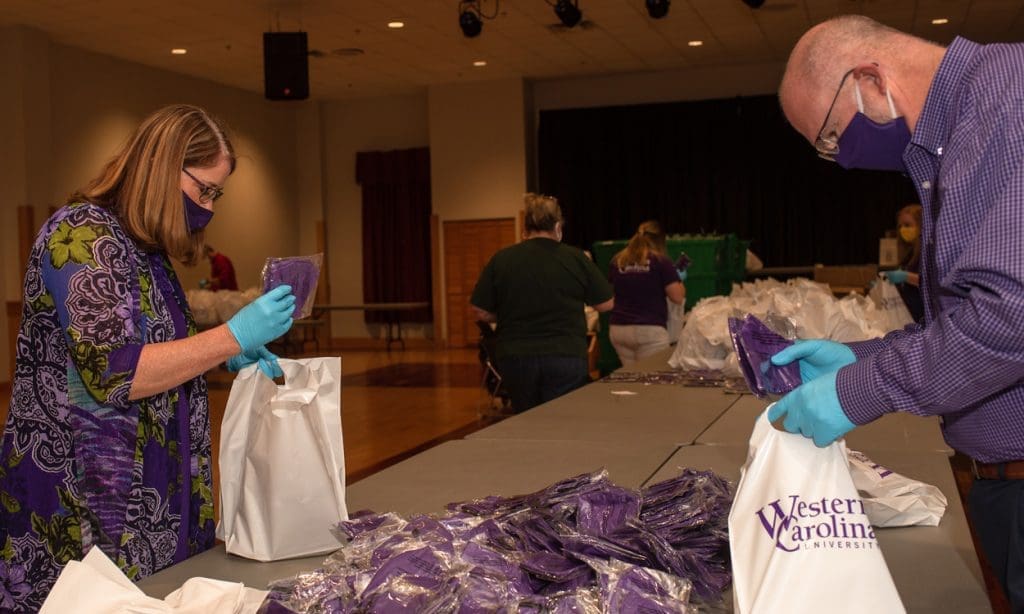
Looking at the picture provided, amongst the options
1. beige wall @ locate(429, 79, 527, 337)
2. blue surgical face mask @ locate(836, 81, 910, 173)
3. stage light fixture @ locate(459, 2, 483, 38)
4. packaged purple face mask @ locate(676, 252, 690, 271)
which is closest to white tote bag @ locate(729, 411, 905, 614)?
blue surgical face mask @ locate(836, 81, 910, 173)

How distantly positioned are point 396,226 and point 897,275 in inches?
429

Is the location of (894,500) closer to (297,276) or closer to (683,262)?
(297,276)

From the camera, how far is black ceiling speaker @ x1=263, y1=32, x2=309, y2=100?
9453 millimetres

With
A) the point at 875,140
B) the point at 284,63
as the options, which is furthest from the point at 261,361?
the point at 284,63

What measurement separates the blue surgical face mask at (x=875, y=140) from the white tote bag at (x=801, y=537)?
0.43m

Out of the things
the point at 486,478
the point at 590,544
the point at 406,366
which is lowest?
the point at 406,366

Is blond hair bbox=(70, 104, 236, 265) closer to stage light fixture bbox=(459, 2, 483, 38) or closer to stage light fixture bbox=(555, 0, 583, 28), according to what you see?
stage light fixture bbox=(555, 0, 583, 28)

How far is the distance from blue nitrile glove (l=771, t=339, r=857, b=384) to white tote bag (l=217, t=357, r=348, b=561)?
760mm

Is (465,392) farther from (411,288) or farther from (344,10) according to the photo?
(411,288)

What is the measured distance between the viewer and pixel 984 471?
1.42 meters

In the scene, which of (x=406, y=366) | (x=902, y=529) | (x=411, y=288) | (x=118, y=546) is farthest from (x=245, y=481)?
(x=411, y=288)

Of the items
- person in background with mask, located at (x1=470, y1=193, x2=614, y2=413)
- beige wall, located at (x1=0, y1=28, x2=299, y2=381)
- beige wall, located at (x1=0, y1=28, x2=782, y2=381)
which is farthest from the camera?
beige wall, located at (x1=0, y1=28, x2=782, y2=381)

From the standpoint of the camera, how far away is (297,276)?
1.83m

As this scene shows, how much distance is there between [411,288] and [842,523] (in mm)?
14380
